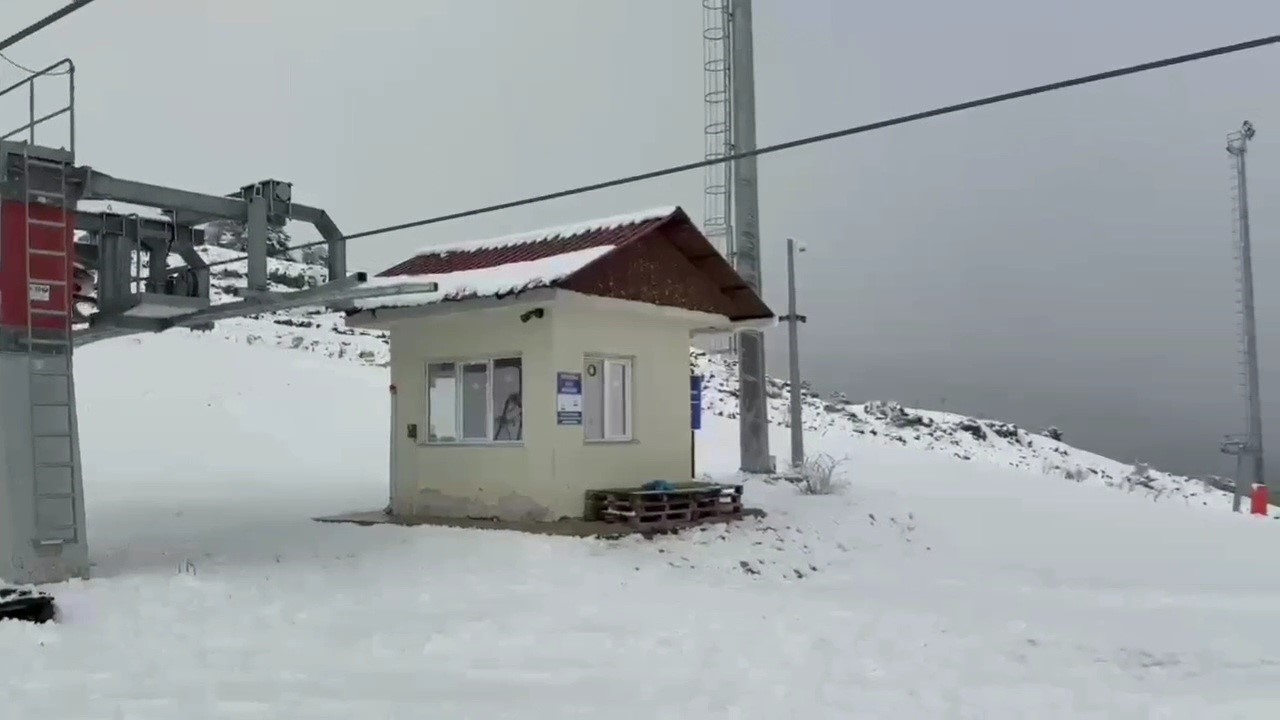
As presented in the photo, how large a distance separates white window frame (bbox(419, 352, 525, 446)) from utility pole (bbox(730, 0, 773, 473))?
5.70 m

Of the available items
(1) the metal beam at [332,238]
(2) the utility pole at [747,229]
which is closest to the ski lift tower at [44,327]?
(1) the metal beam at [332,238]

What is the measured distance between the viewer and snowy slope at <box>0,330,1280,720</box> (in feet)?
21.9

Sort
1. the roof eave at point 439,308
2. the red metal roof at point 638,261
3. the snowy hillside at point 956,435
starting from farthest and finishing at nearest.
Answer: the snowy hillside at point 956,435 → the red metal roof at point 638,261 → the roof eave at point 439,308

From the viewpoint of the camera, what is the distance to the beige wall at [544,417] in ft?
43.2

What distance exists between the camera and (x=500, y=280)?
13.2 m

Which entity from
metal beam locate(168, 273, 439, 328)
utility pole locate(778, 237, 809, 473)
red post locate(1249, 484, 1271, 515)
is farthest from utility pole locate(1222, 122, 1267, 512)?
metal beam locate(168, 273, 439, 328)

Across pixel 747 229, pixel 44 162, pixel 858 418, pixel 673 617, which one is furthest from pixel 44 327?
pixel 858 418

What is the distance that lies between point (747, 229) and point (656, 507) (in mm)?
6727

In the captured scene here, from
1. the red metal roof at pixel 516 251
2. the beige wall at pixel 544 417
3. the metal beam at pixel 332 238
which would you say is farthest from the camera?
the red metal roof at pixel 516 251

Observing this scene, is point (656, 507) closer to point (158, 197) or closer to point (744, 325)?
point (744, 325)

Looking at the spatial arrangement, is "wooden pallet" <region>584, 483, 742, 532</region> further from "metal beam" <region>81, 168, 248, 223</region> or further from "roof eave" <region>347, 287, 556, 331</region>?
"metal beam" <region>81, 168, 248, 223</region>

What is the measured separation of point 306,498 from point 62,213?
28.2 ft

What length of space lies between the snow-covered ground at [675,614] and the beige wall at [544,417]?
3.92ft

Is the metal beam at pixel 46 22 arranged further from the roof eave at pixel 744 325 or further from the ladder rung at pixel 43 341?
the roof eave at pixel 744 325
